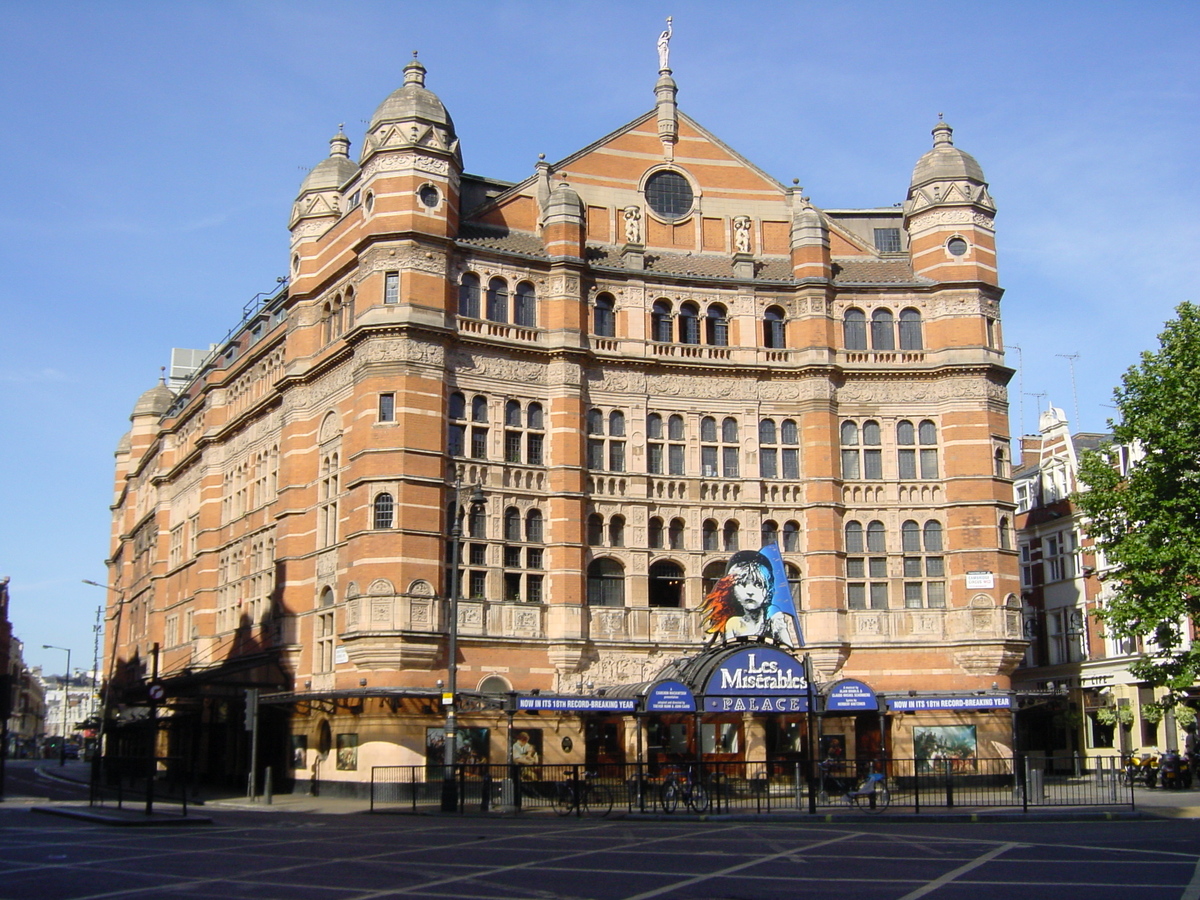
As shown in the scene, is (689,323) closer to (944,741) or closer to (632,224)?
(632,224)

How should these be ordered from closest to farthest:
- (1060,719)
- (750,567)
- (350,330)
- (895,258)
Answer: (750,567), (350,330), (895,258), (1060,719)

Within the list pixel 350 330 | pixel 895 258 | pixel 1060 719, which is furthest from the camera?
pixel 1060 719

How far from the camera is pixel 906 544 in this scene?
1898 inches

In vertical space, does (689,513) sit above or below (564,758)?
above

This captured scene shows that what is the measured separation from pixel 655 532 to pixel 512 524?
18.5 ft

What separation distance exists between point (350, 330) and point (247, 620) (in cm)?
1545

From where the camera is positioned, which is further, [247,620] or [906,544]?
[247,620]

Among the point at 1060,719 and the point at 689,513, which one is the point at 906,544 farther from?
the point at 1060,719

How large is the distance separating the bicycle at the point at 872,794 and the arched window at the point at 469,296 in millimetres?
21972

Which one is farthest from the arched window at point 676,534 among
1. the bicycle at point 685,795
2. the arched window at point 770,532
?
the bicycle at point 685,795

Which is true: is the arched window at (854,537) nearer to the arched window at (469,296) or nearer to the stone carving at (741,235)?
the stone carving at (741,235)

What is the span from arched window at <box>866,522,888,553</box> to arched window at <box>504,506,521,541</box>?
1359 centimetres

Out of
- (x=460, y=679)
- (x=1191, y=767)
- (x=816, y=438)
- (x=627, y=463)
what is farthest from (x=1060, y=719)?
(x=460, y=679)

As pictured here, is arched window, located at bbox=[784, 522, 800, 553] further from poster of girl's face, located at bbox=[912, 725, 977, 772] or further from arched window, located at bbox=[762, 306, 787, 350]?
poster of girl's face, located at bbox=[912, 725, 977, 772]
